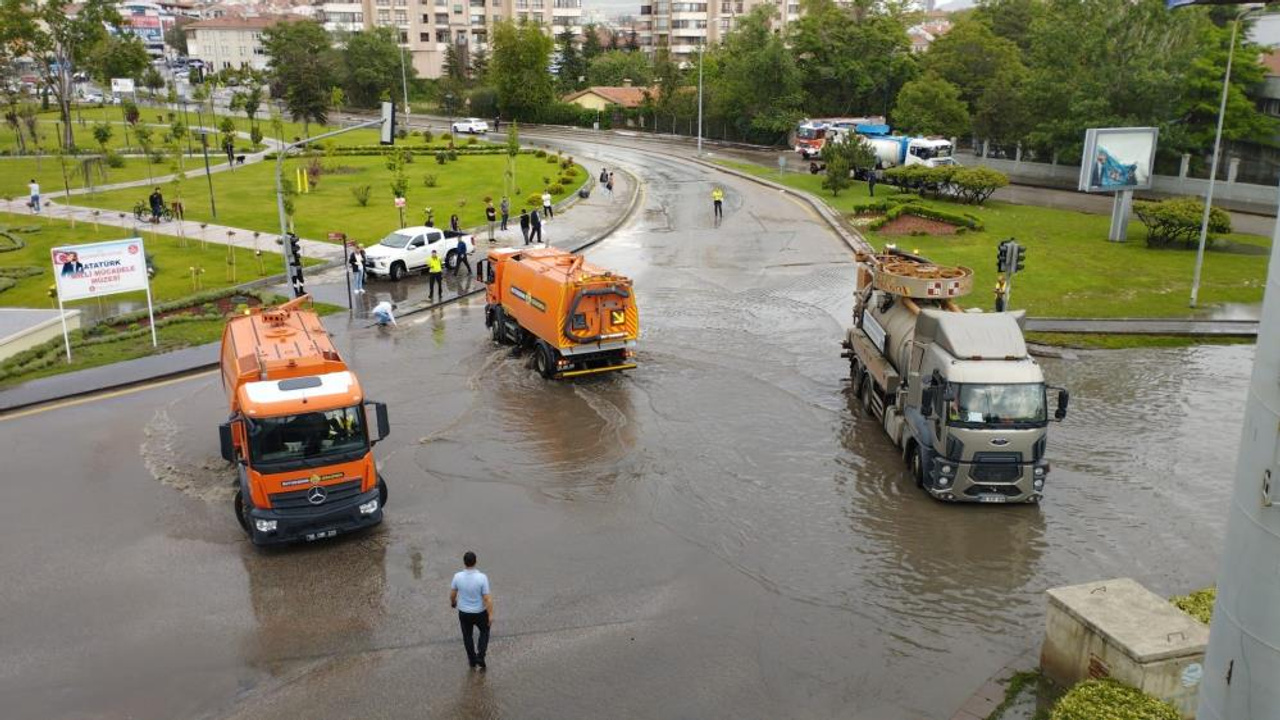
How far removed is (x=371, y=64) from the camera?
4050 inches

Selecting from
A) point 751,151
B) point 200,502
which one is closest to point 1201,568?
point 200,502

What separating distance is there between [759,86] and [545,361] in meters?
54.4

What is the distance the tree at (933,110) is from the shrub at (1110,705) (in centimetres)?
5448

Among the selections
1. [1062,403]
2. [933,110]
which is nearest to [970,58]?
[933,110]

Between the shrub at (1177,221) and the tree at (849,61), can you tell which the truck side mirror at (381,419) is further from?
the tree at (849,61)

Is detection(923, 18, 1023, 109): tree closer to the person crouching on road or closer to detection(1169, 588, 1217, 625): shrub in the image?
the person crouching on road

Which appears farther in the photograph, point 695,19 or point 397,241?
point 695,19

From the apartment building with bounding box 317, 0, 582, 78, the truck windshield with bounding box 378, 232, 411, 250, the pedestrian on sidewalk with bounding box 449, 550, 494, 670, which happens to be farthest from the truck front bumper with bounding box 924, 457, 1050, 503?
the apartment building with bounding box 317, 0, 582, 78

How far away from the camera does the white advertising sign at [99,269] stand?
2367 cm

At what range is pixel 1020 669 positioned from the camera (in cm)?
1198

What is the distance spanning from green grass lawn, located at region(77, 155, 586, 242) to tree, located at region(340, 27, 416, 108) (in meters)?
42.5

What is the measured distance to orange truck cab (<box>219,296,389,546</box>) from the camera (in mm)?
14219

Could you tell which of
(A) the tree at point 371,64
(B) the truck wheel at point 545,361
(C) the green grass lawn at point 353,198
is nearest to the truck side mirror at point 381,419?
(B) the truck wheel at point 545,361

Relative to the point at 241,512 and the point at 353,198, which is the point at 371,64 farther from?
the point at 241,512
